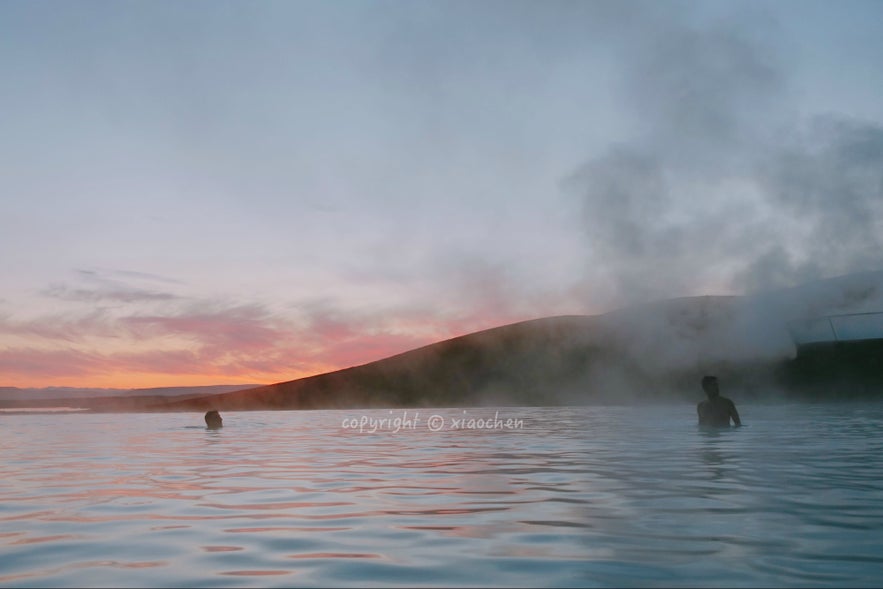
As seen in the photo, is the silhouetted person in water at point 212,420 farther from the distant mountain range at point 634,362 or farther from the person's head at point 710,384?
the distant mountain range at point 634,362

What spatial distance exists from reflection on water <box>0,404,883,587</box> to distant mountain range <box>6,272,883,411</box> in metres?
38.6

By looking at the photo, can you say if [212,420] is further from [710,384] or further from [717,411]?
[710,384]

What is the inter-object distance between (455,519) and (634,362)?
62.9 metres

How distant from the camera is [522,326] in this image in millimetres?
84438

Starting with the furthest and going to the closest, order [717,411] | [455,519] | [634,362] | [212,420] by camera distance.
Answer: [634,362] → [212,420] → [717,411] → [455,519]

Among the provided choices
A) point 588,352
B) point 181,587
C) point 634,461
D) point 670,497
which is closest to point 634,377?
point 588,352

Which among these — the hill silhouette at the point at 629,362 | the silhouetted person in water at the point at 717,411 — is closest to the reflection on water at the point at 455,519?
the silhouetted person in water at the point at 717,411

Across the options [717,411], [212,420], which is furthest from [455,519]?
[212,420]

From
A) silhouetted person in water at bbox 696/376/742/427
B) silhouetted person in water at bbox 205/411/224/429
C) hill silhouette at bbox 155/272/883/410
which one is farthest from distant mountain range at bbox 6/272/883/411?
silhouetted person in water at bbox 205/411/224/429

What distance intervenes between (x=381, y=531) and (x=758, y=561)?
313cm

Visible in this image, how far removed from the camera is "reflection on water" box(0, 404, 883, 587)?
5.52 meters

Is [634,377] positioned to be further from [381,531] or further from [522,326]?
[381,531]

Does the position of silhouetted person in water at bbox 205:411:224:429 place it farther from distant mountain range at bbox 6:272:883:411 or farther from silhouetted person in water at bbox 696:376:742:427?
distant mountain range at bbox 6:272:883:411

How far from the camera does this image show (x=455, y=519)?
771cm
